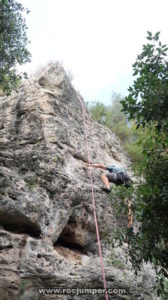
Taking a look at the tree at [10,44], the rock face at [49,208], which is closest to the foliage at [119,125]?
the rock face at [49,208]

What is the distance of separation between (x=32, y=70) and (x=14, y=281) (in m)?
9.67

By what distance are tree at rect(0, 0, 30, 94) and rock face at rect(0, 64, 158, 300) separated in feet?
4.89

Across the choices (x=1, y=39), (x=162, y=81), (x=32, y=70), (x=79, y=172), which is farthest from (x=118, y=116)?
(x=162, y=81)

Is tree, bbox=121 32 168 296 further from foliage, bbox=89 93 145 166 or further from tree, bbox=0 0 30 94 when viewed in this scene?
foliage, bbox=89 93 145 166

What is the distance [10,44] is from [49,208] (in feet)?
14.6

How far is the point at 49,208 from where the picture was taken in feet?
22.9

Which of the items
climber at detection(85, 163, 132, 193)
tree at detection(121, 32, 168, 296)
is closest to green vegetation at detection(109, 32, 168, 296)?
tree at detection(121, 32, 168, 296)

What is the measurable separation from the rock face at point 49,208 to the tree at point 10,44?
4.89 feet

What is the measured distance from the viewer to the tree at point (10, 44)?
7898 mm

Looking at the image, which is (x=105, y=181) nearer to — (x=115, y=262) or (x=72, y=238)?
(x=72, y=238)

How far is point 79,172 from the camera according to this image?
28.8ft

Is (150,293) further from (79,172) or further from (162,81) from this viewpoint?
(162,81)

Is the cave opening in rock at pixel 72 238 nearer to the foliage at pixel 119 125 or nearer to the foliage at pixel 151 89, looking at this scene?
the foliage at pixel 151 89

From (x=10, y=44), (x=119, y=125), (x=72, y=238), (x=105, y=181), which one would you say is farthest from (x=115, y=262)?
(x=119, y=125)
